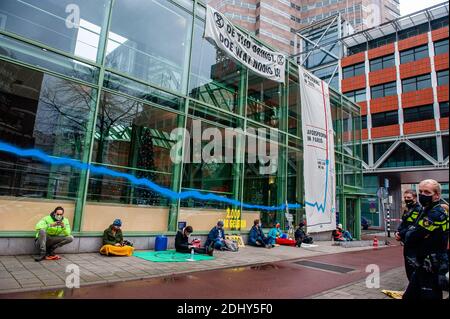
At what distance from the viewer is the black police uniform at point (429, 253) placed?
435 centimetres

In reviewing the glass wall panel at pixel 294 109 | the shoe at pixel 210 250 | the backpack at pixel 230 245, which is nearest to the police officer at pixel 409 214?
the shoe at pixel 210 250

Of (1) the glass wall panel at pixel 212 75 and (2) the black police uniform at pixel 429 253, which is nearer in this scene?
(2) the black police uniform at pixel 429 253

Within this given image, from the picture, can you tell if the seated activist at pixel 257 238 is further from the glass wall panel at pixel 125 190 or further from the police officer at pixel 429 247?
the police officer at pixel 429 247

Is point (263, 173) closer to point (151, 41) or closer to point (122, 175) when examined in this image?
point (122, 175)

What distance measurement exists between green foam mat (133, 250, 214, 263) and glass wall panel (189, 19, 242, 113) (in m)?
6.30

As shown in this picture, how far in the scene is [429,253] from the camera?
14.9 ft

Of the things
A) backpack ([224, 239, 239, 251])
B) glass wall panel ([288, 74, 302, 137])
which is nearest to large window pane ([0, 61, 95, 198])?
backpack ([224, 239, 239, 251])

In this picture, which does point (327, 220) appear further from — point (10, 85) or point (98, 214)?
point (10, 85)

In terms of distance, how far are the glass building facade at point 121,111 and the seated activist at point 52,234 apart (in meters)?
0.68

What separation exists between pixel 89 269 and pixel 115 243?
225 cm

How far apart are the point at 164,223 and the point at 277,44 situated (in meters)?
58.4

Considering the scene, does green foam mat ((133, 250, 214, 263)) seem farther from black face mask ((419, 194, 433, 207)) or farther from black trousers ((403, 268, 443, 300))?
black face mask ((419, 194, 433, 207))

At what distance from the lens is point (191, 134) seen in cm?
1295
